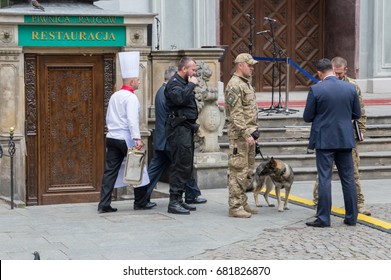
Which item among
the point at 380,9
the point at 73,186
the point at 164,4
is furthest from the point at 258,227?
the point at 380,9

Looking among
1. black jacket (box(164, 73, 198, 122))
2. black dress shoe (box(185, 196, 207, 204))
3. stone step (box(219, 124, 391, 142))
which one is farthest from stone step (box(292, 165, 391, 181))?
black jacket (box(164, 73, 198, 122))

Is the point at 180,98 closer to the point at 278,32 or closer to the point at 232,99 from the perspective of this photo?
the point at 232,99

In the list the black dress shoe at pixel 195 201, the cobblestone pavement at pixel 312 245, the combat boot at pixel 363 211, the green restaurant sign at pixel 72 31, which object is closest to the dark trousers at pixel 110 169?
the black dress shoe at pixel 195 201

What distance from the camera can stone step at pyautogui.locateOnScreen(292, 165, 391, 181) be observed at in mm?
15078

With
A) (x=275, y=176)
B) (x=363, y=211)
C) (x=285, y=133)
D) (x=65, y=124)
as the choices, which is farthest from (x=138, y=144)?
(x=285, y=133)

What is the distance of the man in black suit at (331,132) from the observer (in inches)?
435

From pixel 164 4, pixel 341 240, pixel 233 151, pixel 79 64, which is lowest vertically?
pixel 341 240

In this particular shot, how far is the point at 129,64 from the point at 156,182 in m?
1.68

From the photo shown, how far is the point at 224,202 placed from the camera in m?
13.1

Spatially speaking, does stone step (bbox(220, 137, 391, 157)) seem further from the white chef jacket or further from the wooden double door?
the white chef jacket

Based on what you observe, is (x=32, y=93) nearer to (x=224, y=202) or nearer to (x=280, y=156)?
(x=224, y=202)

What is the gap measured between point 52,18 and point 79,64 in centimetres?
81

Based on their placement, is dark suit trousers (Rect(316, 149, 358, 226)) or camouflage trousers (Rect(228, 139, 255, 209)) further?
camouflage trousers (Rect(228, 139, 255, 209))

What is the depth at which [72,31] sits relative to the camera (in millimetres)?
13648
